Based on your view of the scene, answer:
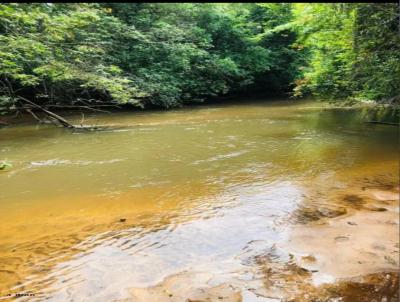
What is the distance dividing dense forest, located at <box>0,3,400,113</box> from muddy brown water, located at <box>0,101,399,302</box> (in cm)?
182

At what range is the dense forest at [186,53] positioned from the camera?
818 centimetres

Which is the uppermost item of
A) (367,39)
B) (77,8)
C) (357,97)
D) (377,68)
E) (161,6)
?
(161,6)

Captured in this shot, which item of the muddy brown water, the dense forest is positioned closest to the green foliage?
the dense forest

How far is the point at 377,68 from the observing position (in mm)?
8656

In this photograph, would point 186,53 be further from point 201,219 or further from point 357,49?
point 201,219

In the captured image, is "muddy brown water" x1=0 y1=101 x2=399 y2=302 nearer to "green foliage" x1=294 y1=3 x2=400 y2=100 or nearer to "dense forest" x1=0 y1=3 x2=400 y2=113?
"green foliage" x1=294 y1=3 x2=400 y2=100

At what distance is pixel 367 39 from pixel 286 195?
4042 millimetres

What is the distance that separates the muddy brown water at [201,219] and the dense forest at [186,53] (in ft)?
5.97

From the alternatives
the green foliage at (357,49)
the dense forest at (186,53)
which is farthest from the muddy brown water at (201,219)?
the dense forest at (186,53)

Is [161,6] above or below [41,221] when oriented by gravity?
above

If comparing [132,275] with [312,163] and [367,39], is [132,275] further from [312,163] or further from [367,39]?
[367,39]

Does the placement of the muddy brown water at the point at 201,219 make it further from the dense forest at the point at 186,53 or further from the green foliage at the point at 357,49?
the dense forest at the point at 186,53

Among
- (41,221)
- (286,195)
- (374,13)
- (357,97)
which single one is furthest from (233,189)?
(357,97)

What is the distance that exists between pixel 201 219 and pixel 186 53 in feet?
44.9
